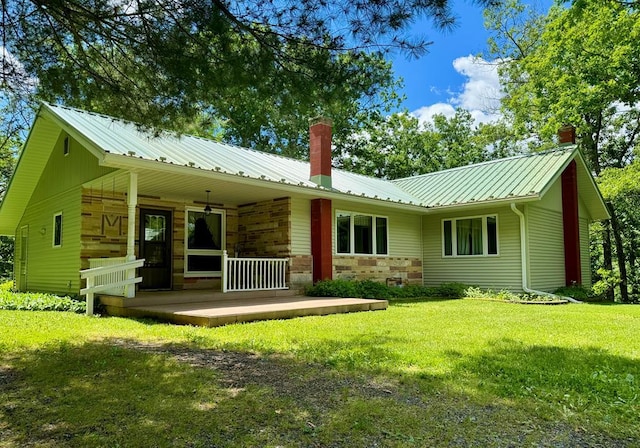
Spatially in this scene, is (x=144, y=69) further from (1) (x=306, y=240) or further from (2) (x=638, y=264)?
(2) (x=638, y=264)

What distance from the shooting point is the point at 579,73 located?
49.3 feet

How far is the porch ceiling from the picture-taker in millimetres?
9070

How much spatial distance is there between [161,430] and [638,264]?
25180 mm

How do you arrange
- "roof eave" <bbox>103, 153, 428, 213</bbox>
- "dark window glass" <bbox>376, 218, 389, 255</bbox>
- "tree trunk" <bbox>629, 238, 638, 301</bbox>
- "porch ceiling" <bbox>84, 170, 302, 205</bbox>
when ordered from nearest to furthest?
"roof eave" <bbox>103, 153, 428, 213</bbox>, "porch ceiling" <bbox>84, 170, 302, 205</bbox>, "dark window glass" <bbox>376, 218, 389, 255</bbox>, "tree trunk" <bbox>629, 238, 638, 301</bbox>

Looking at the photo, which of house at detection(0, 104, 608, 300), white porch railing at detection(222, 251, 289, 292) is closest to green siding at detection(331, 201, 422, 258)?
house at detection(0, 104, 608, 300)

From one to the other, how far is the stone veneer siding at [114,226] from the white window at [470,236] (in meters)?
7.35

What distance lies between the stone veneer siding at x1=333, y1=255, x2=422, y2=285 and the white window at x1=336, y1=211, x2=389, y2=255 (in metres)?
0.22

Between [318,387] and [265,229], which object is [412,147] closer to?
[265,229]

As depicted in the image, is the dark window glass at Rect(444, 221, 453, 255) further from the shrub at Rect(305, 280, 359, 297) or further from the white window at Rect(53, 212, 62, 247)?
the white window at Rect(53, 212, 62, 247)

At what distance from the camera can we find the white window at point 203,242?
11.5 m

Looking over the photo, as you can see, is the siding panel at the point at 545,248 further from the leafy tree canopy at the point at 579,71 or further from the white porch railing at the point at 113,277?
the white porch railing at the point at 113,277

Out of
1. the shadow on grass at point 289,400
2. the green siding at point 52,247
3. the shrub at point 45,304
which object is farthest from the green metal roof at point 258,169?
the shadow on grass at point 289,400

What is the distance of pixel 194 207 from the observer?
37.9 feet

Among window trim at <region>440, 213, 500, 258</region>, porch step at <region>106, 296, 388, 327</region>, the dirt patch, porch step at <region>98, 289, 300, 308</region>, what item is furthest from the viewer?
window trim at <region>440, 213, 500, 258</region>
